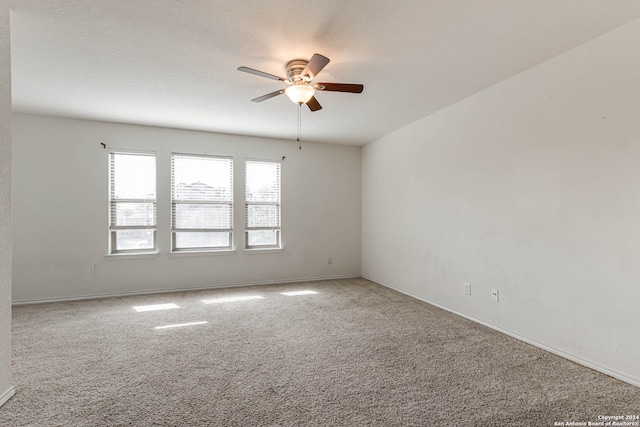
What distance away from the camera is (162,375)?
2283 mm

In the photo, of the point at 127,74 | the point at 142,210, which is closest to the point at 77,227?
the point at 142,210

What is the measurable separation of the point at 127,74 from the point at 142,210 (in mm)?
2308

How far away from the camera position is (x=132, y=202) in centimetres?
461

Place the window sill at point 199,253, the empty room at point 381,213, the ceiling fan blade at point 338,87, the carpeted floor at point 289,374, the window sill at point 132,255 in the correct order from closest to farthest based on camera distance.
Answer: the carpeted floor at point 289,374 < the empty room at point 381,213 < the ceiling fan blade at point 338,87 < the window sill at point 132,255 < the window sill at point 199,253

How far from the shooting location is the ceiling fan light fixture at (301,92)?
2.61 m

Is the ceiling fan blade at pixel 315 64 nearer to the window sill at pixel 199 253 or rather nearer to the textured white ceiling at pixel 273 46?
the textured white ceiling at pixel 273 46

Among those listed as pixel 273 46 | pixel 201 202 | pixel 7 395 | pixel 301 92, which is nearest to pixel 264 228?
pixel 201 202

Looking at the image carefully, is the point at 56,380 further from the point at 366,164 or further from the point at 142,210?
the point at 366,164

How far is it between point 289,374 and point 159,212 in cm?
345

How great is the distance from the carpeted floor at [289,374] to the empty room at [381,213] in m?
0.02

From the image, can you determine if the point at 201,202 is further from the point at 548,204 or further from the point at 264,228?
the point at 548,204

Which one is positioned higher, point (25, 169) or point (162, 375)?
point (25, 169)

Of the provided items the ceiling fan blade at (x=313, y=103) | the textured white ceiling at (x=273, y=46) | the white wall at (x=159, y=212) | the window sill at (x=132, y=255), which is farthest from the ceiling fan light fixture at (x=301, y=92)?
the window sill at (x=132, y=255)

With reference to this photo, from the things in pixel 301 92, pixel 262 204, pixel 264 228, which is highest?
pixel 301 92
